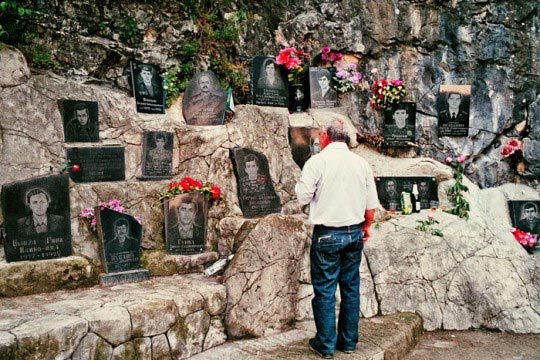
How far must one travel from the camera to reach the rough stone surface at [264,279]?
4734 millimetres

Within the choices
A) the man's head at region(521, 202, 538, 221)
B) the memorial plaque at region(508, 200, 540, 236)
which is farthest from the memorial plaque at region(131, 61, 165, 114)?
the man's head at region(521, 202, 538, 221)

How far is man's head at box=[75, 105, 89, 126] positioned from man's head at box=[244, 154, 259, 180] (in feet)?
6.74

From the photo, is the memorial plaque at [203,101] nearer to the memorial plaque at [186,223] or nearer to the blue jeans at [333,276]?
the memorial plaque at [186,223]

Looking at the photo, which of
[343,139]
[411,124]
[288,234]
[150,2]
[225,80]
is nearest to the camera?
[343,139]

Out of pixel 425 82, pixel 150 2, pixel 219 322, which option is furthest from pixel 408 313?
pixel 150 2

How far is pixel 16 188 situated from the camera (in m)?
4.75

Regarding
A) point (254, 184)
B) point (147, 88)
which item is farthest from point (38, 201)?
point (254, 184)

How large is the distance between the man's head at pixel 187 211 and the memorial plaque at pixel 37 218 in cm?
125

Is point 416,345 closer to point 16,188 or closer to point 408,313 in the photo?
point 408,313

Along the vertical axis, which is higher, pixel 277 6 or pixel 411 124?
pixel 277 6

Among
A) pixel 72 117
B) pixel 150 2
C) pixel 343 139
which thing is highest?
pixel 150 2

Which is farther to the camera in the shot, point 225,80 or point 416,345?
point 225,80

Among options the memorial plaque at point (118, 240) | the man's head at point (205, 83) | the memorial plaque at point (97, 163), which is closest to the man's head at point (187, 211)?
the memorial plaque at point (118, 240)

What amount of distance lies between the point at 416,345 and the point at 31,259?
167 inches
